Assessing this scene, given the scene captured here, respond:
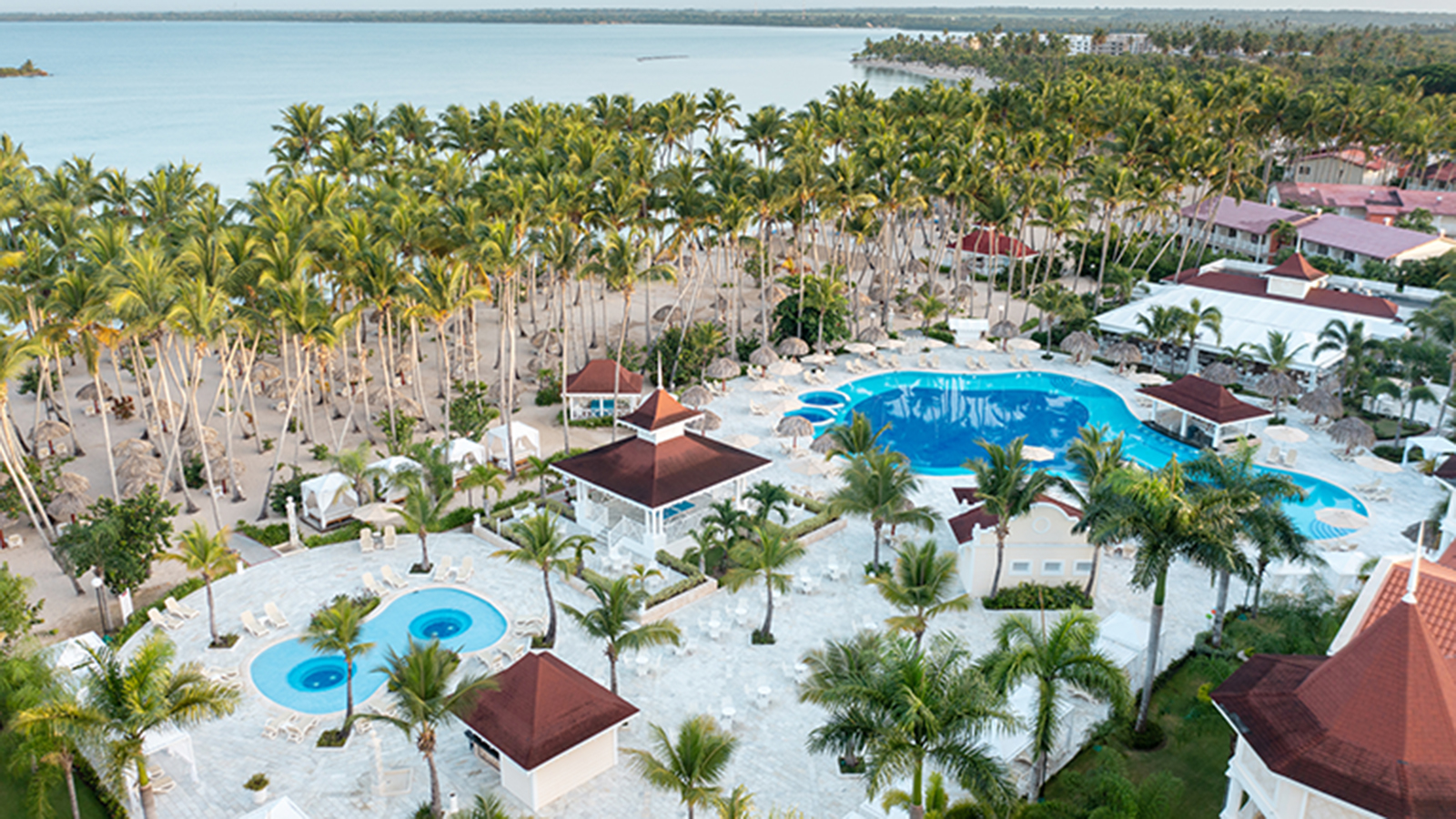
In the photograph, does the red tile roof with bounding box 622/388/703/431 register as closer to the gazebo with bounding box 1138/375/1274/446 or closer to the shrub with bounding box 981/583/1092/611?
the shrub with bounding box 981/583/1092/611

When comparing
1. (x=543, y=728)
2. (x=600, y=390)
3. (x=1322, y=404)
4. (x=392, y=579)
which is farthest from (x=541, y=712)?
(x=1322, y=404)

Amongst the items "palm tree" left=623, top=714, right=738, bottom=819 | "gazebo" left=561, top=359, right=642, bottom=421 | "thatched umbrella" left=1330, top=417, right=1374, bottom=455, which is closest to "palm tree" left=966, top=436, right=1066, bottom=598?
"palm tree" left=623, top=714, right=738, bottom=819

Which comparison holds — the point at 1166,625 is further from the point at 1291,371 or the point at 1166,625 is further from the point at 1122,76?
Result: the point at 1122,76

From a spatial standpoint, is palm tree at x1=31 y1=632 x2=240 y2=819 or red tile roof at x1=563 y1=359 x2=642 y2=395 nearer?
palm tree at x1=31 y1=632 x2=240 y2=819

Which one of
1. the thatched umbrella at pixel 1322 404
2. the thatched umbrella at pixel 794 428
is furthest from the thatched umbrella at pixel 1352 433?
the thatched umbrella at pixel 794 428

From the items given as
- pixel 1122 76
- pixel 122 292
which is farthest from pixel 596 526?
pixel 1122 76

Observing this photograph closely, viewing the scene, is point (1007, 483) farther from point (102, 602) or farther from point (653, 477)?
point (102, 602)

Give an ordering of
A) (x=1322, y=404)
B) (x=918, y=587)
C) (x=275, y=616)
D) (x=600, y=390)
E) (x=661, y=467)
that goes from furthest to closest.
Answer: (x=600, y=390) → (x=1322, y=404) → (x=661, y=467) → (x=275, y=616) → (x=918, y=587)
